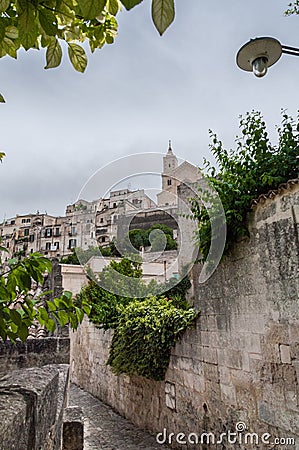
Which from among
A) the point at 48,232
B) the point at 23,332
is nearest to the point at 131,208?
the point at 23,332

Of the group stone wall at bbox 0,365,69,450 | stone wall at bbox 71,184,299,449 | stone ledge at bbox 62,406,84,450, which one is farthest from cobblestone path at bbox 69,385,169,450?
stone wall at bbox 0,365,69,450

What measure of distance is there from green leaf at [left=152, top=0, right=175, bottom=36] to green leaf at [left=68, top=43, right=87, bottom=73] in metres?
0.50

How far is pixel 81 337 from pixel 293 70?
27.0ft

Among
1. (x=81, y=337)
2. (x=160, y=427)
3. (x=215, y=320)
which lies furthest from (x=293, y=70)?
(x=81, y=337)

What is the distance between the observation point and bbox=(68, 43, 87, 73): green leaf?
3.55ft

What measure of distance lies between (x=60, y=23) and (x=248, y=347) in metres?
3.06

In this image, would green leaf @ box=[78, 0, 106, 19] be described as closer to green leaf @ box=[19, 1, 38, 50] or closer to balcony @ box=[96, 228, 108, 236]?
green leaf @ box=[19, 1, 38, 50]

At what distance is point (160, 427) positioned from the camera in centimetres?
505

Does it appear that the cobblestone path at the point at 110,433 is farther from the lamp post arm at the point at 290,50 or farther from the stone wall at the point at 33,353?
the lamp post arm at the point at 290,50

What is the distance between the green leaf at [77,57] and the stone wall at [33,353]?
2685mm

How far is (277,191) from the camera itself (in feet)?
9.94

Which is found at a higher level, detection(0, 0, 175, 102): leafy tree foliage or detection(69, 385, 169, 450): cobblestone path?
detection(0, 0, 175, 102): leafy tree foliage

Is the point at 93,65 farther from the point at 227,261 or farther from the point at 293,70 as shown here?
the point at 293,70

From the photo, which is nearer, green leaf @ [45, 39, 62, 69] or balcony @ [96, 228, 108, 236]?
green leaf @ [45, 39, 62, 69]
